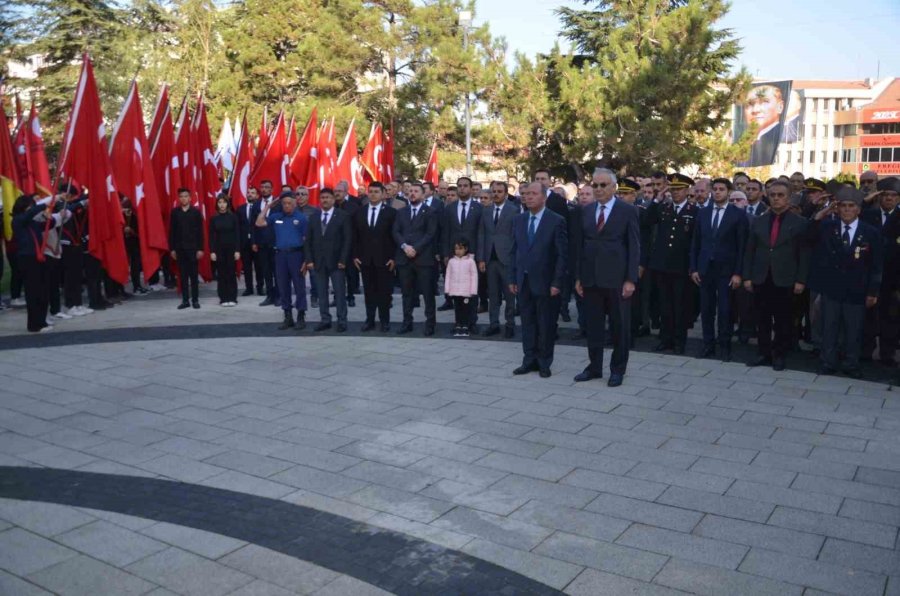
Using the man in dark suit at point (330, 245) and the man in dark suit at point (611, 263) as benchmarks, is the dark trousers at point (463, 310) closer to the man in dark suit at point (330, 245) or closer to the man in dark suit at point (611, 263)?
the man in dark suit at point (330, 245)

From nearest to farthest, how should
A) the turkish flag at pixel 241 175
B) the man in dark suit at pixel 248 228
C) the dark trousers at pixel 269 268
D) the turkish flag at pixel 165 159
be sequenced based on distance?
1. the dark trousers at pixel 269 268
2. the turkish flag at pixel 165 159
3. the man in dark suit at pixel 248 228
4. the turkish flag at pixel 241 175

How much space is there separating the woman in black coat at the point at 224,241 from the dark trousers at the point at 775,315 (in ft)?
28.1

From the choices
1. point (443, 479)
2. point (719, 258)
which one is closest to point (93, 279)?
point (719, 258)

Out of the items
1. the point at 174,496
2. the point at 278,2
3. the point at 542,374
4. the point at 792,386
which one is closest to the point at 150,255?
the point at 542,374

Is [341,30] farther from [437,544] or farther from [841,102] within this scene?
[841,102]

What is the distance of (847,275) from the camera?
325 inches

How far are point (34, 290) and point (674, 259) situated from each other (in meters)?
8.58

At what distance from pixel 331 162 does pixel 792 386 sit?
38.9ft

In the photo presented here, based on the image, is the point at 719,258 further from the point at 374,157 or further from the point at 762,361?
the point at 374,157

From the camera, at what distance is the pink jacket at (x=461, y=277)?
34.7 feet

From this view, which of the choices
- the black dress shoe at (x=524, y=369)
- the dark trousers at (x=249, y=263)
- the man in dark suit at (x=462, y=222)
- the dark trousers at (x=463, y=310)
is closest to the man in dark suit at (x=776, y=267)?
the black dress shoe at (x=524, y=369)

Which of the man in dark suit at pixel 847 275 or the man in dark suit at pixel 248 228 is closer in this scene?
the man in dark suit at pixel 847 275

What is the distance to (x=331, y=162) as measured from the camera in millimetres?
17531

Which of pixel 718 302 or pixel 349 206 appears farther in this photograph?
pixel 349 206
